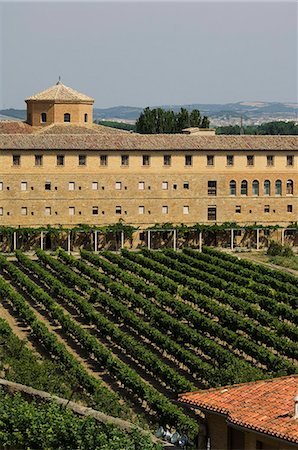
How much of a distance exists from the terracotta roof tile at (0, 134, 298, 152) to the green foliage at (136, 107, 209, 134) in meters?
18.6

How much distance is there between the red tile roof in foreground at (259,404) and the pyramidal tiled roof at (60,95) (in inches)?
1812

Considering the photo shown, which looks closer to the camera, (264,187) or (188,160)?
(188,160)

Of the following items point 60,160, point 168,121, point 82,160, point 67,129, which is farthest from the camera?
point 168,121

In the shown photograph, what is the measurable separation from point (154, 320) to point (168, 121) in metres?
45.8

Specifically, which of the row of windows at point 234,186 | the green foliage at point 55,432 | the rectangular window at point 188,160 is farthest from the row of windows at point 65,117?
the green foliage at point 55,432

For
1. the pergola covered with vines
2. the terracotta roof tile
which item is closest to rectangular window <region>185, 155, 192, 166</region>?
the terracotta roof tile

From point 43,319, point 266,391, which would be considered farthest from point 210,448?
point 43,319

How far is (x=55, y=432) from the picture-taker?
18.8 metres

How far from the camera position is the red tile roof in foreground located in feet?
46.4

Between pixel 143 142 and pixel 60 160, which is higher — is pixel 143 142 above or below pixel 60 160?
above

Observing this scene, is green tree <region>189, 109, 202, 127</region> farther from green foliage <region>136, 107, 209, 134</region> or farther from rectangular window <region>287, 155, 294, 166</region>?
rectangular window <region>287, 155, 294, 166</region>

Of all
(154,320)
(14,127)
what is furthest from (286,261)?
(14,127)

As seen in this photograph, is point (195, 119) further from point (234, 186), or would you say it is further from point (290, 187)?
point (234, 186)

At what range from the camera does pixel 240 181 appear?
185ft
